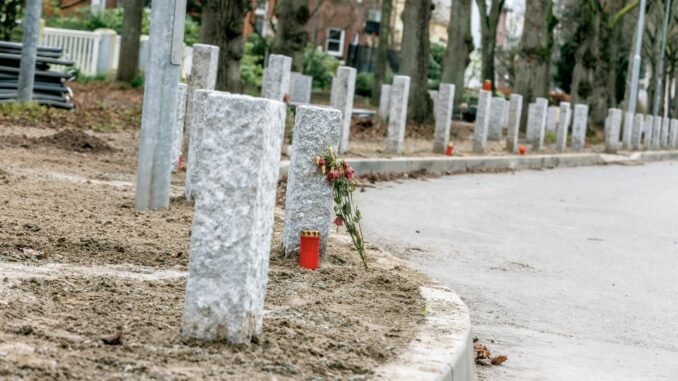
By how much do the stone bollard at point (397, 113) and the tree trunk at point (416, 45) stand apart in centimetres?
840

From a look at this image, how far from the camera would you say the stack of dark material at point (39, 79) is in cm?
2116

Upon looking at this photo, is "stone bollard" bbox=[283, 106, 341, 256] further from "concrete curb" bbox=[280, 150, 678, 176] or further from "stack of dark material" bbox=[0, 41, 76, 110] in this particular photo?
"stack of dark material" bbox=[0, 41, 76, 110]


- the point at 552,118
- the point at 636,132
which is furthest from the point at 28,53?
the point at 636,132

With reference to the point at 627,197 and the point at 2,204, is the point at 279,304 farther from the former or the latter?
the point at 627,197

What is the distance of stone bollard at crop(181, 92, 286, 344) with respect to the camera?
499cm

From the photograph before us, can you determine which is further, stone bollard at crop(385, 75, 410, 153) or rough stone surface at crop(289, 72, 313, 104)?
rough stone surface at crop(289, 72, 313, 104)

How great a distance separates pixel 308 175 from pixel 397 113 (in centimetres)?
1284

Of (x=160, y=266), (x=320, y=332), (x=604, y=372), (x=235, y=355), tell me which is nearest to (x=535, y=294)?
(x=604, y=372)

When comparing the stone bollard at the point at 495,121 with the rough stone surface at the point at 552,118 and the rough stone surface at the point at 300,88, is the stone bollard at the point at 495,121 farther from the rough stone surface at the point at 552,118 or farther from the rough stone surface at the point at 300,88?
the rough stone surface at the point at 552,118

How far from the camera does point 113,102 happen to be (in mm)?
27438

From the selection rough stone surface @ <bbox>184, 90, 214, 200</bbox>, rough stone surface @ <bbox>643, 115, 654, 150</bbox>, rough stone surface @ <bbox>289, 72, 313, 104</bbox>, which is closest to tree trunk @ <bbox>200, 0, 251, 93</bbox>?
rough stone surface @ <bbox>289, 72, 313, 104</bbox>

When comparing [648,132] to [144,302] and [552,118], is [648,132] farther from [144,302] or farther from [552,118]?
[144,302]

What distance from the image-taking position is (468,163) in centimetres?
2227

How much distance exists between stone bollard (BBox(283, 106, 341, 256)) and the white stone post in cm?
211
